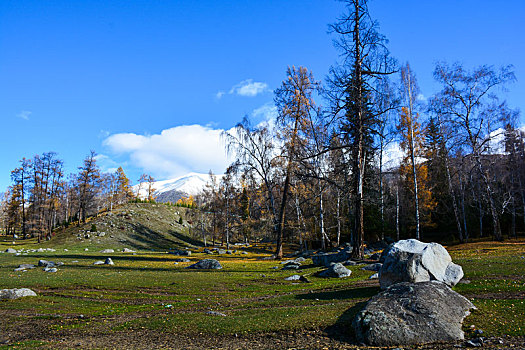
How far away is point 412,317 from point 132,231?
69.9m

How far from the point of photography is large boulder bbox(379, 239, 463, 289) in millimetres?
12352

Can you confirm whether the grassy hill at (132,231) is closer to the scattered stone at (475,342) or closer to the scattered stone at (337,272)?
the scattered stone at (337,272)

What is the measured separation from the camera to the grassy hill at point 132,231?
2376 inches

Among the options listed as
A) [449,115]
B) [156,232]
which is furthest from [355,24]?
[156,232]

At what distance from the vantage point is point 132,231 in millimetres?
69750

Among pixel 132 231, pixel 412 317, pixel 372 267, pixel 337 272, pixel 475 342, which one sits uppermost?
pixel 132 231

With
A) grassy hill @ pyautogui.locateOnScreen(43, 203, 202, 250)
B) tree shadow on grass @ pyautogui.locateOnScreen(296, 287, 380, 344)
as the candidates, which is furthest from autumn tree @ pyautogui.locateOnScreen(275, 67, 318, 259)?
grassy hill @ pyautogui.locateOnScreen(43, 203, 202, 250)

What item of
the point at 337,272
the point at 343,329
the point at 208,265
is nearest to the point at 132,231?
the point at 208,265

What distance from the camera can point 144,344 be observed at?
8734 millimetres

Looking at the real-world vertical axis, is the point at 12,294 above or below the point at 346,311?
below

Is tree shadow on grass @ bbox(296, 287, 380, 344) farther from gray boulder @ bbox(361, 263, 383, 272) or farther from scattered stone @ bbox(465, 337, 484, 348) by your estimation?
gray boulder @ bbox(361, 263, 383, 272)

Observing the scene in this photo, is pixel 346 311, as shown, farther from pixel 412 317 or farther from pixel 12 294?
pixel 12 294

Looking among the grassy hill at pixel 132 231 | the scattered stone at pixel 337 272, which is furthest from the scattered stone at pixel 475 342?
the grassy hill at pixel 132 231

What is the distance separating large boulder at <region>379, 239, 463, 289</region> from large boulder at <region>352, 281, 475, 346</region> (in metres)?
2.68
